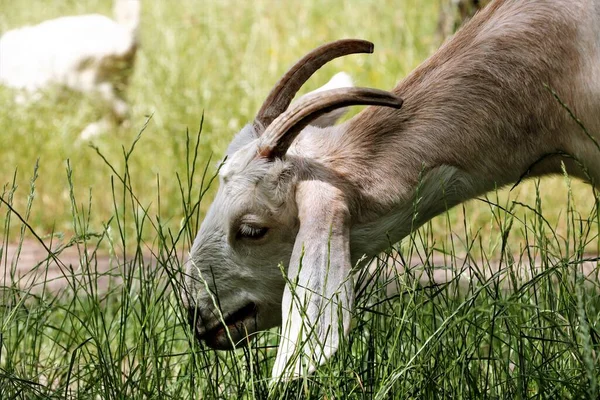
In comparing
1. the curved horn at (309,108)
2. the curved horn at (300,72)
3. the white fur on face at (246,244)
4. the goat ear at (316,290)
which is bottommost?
the goat ear at (316,290)

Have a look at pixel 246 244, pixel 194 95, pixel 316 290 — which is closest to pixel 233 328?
pixel 246 244

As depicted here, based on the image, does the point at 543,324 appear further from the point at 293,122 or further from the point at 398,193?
the point at 293,122

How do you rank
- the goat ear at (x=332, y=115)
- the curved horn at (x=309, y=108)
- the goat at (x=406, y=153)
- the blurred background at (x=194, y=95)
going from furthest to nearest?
the blurred background at (x=194, y=95), the goat ear at (x=332, y=115), the goat at (x=406, y=153), the curved horn at (x=309, y=108)

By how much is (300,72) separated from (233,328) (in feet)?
3.11

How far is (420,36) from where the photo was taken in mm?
9766

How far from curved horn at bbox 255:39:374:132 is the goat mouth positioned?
656 millimetres

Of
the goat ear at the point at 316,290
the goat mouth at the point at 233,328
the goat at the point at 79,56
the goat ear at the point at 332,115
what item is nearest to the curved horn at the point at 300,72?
the goat ear at the point at 332,115

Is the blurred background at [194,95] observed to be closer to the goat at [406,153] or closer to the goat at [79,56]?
the goat at [79,56]

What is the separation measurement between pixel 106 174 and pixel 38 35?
238 cm

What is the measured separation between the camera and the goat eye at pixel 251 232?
377cm

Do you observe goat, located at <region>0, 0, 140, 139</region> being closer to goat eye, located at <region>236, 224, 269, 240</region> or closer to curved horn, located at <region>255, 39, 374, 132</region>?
curved horn, located at <region>255, 39, 374, 132</region>

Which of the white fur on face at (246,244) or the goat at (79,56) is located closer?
the white fur on face at (246,244)

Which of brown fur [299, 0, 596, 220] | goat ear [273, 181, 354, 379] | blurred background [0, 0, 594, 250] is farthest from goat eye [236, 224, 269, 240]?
blurred background [0, 0, 594, 250]

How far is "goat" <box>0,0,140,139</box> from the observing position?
956cm
